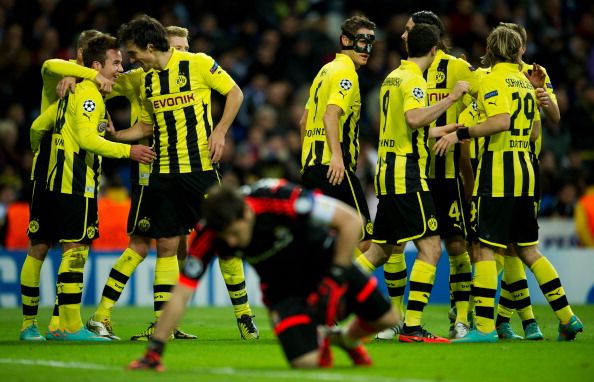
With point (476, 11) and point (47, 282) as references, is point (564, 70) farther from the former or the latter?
point (47, 282)

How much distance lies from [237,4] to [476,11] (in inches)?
162

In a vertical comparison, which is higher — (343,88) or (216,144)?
(343,88)

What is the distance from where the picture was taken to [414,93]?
958 centimetres

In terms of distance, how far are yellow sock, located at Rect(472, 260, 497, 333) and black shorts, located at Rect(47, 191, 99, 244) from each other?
128 inches

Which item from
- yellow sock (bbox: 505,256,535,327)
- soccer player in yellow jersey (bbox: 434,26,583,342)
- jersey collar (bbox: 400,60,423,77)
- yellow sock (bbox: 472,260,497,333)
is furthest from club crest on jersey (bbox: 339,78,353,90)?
yellow sock (bbox: 505,256,535,327)

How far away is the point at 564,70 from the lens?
64.0 ft

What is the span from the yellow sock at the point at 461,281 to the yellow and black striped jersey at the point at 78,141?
301 centimetres

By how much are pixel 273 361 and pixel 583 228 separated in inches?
364

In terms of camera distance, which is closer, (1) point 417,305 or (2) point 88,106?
(1) point 417,305

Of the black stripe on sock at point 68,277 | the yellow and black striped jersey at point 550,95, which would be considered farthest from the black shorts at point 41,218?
the yellow and black striped jersey at point 550,95

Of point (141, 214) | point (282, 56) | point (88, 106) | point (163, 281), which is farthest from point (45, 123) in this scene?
point (282, 56)

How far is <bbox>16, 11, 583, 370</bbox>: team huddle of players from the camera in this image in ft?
31.8

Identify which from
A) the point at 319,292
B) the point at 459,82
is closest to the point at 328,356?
the point at 319,292

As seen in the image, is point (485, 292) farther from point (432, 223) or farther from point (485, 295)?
point (432, 223)
